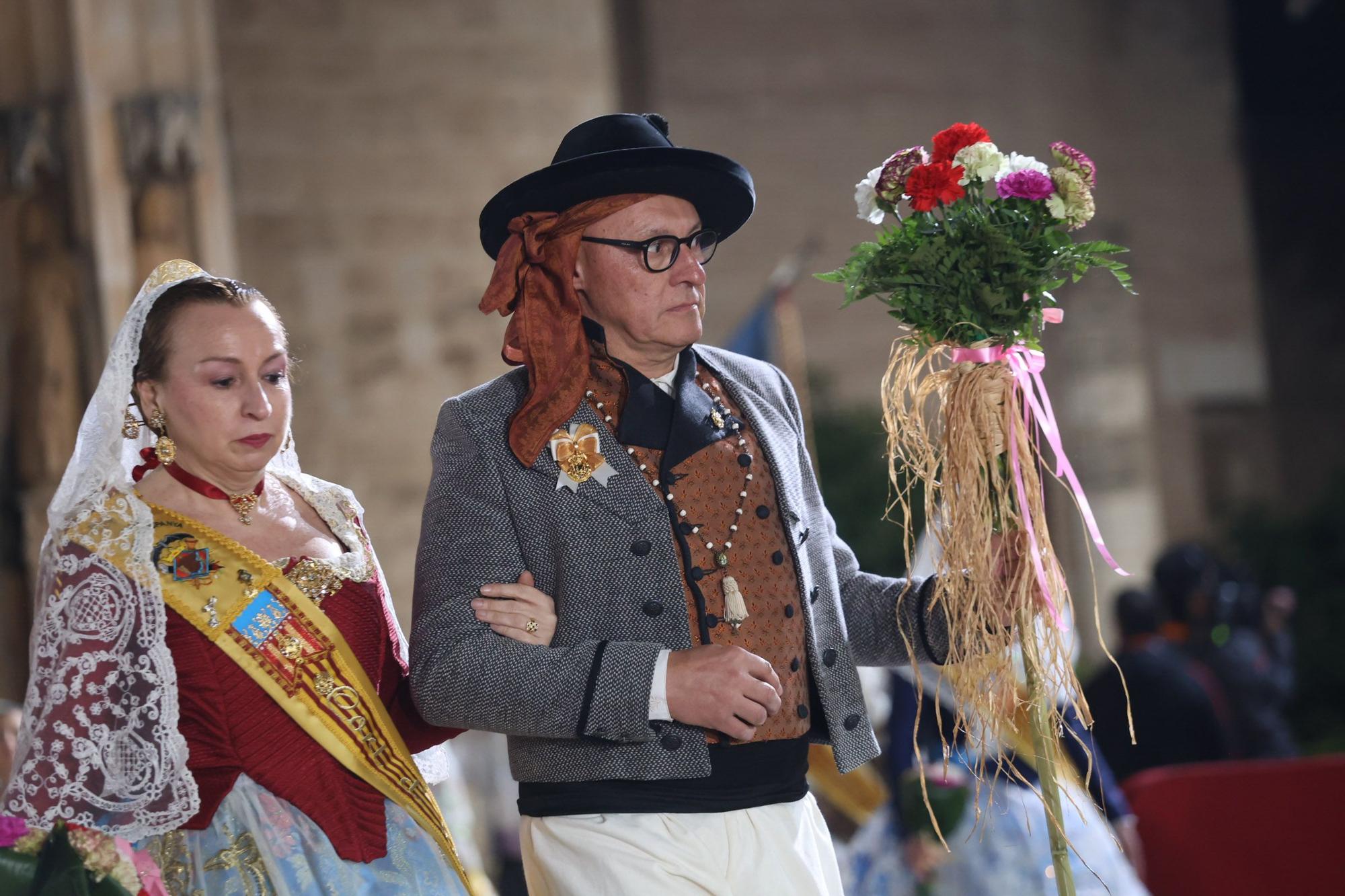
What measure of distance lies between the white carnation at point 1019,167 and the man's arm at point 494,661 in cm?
100

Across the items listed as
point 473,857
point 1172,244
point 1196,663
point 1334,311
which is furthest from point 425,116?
point 1334,311

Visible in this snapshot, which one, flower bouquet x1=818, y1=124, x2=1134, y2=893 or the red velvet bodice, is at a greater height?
flower bouquet x1=818, y1=124, x2=1134, y2=893

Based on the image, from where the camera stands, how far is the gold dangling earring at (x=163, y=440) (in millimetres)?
2732

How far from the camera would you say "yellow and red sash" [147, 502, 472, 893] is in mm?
2641

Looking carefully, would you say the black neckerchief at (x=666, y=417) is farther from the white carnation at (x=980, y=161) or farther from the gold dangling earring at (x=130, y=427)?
the gold dangling earring at (x=130, y=427)

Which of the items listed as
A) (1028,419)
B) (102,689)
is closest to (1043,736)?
(1028,419)

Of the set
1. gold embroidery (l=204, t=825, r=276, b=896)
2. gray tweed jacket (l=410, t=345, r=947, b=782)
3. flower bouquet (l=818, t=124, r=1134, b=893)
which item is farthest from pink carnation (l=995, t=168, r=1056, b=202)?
gold embroidery (l=204, t=825, r=276, b=896)

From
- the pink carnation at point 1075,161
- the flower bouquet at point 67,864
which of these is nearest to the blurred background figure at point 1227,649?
the pink carnation at point 1075,161

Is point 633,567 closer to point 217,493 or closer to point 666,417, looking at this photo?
point 666,417

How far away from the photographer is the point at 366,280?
7887mm

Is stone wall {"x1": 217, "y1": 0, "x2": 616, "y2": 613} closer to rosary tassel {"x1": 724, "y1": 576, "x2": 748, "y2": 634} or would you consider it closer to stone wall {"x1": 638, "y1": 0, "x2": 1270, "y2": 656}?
rosary tassel {"x1": 724, "y1": 576, "x2": 748, "y2": 634}

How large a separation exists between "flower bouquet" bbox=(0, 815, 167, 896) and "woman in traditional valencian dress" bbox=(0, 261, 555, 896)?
4 centimetres

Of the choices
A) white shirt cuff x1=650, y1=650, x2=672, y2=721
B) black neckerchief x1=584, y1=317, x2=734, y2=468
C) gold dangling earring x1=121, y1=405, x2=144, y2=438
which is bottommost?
white shirt cuff x1=650, y1=650, x2=672, y2=721

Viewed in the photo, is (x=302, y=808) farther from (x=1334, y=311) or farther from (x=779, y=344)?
(x=1334, y=311)
